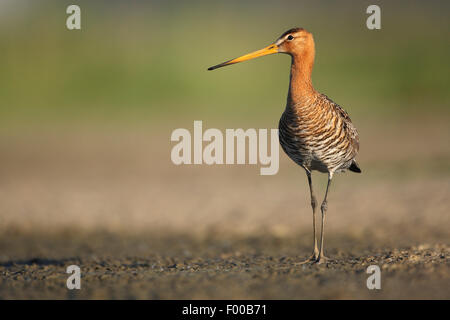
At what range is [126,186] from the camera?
15.6m

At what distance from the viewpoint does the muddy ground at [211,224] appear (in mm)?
6078

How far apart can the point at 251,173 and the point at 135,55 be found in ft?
59.2

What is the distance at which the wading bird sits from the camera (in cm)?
726

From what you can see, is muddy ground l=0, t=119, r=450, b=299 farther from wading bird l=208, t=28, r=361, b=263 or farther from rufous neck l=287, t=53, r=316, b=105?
rufous neck l=287, t=53, r=316, b=105

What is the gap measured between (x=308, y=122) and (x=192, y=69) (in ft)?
83.6

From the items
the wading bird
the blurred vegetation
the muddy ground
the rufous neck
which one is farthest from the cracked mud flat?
the blurred vegetation

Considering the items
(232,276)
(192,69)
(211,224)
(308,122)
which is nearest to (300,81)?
(308,122)

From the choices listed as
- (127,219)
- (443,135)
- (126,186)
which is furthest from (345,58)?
(127,219)

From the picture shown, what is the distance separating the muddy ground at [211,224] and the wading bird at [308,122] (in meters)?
1.28

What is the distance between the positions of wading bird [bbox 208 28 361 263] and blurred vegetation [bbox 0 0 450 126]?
18792 mm

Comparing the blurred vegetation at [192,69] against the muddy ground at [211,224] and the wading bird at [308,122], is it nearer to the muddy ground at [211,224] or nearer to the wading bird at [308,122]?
the muddy ground at [211,224]

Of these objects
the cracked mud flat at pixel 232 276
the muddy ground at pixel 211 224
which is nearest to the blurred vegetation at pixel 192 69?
the muddy ground at pixel 211 224

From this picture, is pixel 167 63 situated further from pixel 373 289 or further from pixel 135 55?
pixel 373 289
